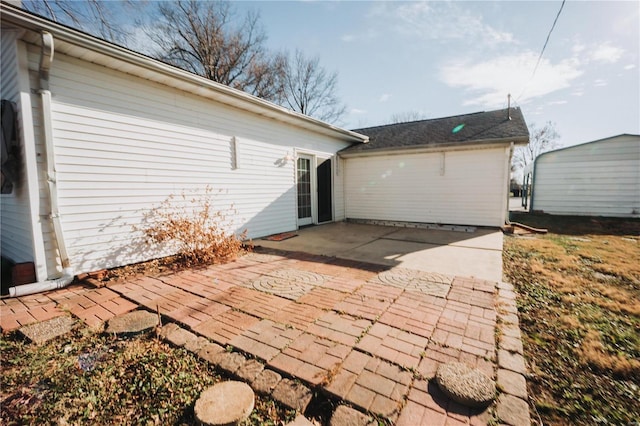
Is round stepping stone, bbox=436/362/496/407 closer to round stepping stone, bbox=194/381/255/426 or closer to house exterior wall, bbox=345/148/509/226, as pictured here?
round stepping stone, bbox=194/381/255/426

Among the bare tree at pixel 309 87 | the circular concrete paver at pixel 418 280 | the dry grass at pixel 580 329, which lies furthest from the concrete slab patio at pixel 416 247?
the bare tree at pixel 309 87

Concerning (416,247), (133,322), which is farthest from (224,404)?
(416,247)

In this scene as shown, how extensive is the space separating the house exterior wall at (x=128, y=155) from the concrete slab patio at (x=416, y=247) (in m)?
1.81

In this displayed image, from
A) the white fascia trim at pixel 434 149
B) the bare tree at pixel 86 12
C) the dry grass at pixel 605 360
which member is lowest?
the dry grass at pixel 605 360

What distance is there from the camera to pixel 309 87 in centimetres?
2098

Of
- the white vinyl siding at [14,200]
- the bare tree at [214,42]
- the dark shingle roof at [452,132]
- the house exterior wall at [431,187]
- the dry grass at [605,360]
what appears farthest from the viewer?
the bare tree at [214,42]

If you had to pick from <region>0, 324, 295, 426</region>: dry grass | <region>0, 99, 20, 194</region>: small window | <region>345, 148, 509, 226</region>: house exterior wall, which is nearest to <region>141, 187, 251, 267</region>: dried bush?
<region>0, 99, 20, 194</region>: small window

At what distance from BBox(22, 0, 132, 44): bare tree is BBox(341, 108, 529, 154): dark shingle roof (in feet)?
21.6

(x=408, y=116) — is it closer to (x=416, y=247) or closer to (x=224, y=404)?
(x=416, y=247)

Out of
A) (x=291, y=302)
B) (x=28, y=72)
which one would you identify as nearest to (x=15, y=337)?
(x=291, y=302)

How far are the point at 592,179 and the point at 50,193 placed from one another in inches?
598

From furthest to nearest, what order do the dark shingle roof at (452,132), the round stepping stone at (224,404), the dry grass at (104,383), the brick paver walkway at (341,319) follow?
1. the dark shingle roof at (452,132)
2. the brick paver walkway at (341,319)
3. the dry grass at (104,383)
4. the round stepping stone at (224,404)

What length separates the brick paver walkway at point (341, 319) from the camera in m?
1.63

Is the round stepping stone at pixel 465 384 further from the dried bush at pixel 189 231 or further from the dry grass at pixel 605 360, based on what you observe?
the dried bush at pixel 189 231
